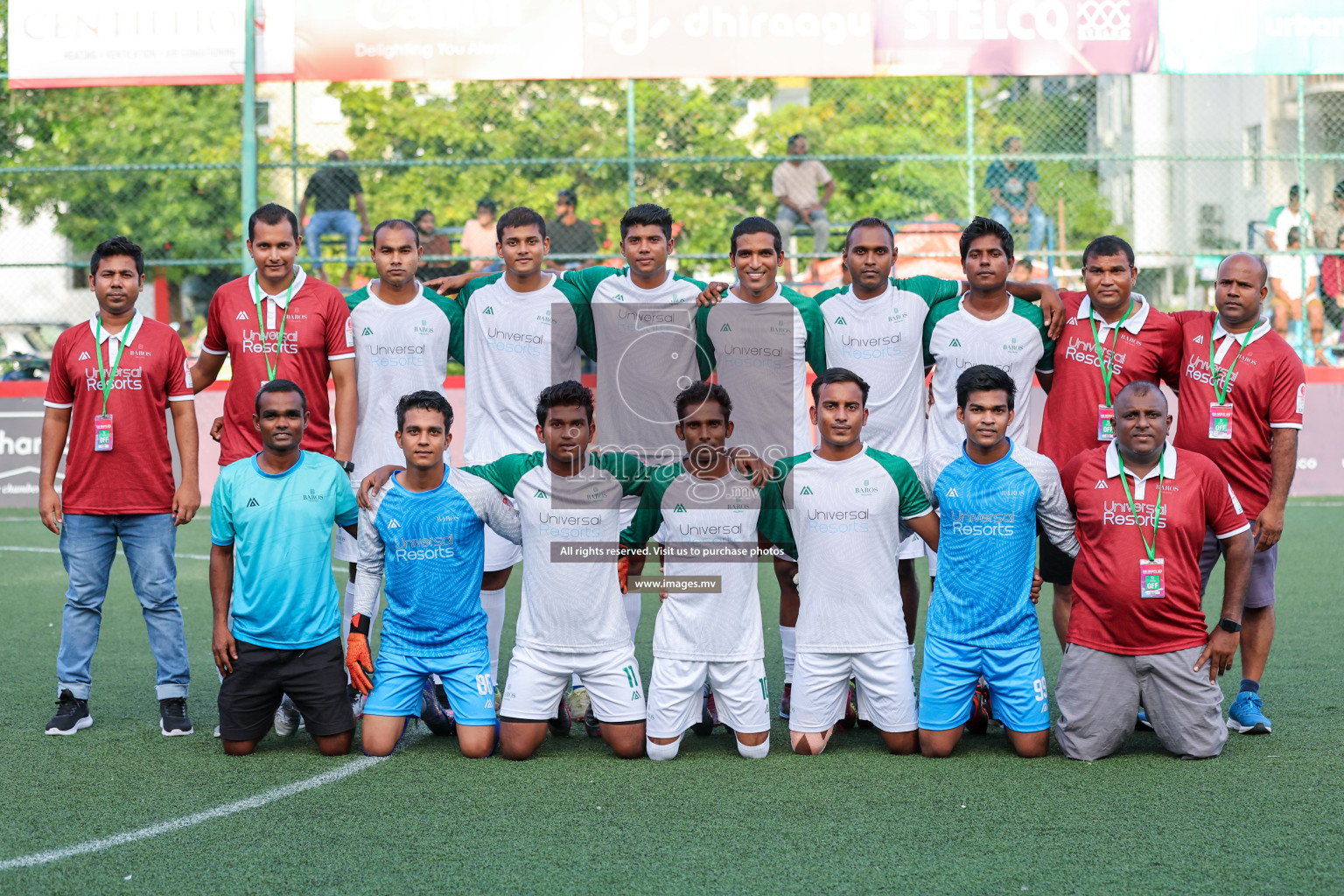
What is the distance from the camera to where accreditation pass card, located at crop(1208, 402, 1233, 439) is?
17.3ft

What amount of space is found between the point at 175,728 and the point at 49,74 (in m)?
9.84

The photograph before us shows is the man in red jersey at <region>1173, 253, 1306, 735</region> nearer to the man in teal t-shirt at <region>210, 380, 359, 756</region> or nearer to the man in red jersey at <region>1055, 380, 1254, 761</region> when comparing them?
the man in red jersey at <region>1055, 380, 1254, 761</region>

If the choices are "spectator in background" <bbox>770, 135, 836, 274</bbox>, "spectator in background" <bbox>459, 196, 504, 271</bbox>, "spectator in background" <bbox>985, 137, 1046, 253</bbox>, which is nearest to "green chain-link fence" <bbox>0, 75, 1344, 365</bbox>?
"spectator in background" <bbox>985, 137, 1046, 253</bbox>

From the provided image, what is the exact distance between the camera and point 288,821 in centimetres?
418

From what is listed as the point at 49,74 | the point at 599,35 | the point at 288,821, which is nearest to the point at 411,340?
the point at 288,821

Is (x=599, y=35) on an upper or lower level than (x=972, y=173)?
upper

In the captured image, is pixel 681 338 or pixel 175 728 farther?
pixel 681 338

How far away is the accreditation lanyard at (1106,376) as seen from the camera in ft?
17.7

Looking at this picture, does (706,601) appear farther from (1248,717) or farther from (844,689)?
(1248,717)

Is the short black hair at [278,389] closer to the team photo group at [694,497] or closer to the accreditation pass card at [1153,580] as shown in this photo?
the team photo group at [694,497]

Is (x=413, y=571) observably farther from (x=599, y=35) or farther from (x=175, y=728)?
(x=599, y=35)

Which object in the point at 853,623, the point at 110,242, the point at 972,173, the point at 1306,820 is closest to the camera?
the point at 1306,820

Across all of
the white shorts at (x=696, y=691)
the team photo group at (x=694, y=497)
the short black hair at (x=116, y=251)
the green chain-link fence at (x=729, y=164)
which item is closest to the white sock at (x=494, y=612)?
the team photo group at (x=694, y=497)

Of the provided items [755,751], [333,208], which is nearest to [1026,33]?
[333,208]
